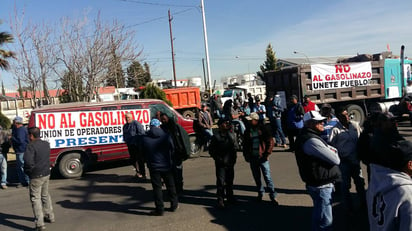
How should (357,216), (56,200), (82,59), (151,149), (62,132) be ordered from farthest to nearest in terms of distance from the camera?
(82,59), (62,132), (56,200), (151,149), (357,216)

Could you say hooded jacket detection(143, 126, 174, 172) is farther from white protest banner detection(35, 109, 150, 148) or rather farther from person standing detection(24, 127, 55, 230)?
white protest banner detection(35, 109, 150, 148)

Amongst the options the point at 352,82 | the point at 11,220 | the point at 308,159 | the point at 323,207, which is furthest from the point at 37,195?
the point at 352,82

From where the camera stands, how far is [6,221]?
5.83 metres

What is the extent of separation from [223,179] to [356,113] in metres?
9.15

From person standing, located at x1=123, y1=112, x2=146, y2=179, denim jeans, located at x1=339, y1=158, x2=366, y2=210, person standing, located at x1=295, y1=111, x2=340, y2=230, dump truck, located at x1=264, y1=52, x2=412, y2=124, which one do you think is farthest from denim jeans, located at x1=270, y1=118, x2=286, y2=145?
person standing, located at x1=295, y1=111, x2=340, y2=230

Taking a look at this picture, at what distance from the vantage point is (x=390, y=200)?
7.27ft

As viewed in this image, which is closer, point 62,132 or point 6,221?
point 6,221

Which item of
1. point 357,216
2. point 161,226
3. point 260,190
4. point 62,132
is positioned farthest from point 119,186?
point 357,216

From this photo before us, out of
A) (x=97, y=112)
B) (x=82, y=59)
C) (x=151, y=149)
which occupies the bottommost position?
(x=151, y=149)

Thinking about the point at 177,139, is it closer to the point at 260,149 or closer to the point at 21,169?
the point at 260,149

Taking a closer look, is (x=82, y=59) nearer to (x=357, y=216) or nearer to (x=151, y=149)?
(x=151, y=149)

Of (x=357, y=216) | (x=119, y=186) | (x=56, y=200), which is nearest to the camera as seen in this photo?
(x=357, y=216)

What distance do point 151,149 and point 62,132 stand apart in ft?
13.8

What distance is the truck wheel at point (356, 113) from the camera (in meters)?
12.7
